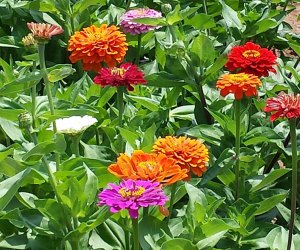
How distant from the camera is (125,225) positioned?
1712mm

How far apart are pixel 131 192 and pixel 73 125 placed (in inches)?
16.3

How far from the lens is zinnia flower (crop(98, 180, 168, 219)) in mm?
1312

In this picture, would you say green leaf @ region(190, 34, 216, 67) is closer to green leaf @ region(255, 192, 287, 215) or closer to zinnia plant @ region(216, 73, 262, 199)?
zinnia plant @ region(216, 73, 262, 199)

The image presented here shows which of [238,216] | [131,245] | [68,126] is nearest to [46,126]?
[68,126]

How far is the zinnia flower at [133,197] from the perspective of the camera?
1312 mm

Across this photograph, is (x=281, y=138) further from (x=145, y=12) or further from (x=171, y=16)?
(x=145, y=12)

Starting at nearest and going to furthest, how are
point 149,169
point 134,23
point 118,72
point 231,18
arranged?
1. point 149,169
2. point 118,72
3. point 134,23
4. point 231,18

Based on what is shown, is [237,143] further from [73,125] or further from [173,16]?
[173,16]

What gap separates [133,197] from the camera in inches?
52.2

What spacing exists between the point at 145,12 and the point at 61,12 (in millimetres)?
490

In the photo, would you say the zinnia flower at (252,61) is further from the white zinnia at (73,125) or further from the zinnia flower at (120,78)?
the white zinnia at (73,125)

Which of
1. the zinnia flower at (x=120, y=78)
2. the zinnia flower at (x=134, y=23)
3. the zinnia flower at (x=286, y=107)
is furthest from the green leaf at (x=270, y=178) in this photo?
the zinnia flower at (x=134, y=23)

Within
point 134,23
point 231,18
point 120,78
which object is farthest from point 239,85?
point 231,18

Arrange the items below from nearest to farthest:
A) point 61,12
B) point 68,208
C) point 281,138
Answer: point 68,208 < point 281,138 < point 61,12
